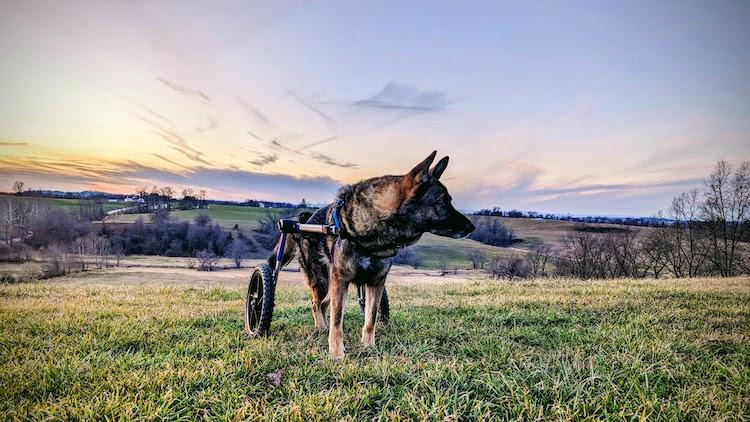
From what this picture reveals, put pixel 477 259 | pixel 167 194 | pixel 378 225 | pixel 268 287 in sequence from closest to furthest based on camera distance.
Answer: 1. pixel 378 225
2. pixel 268 287
3. pixel 167 194
4. pixel 477 259

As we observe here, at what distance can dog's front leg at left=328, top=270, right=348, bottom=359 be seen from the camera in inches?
168

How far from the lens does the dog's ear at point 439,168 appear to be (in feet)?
13.7

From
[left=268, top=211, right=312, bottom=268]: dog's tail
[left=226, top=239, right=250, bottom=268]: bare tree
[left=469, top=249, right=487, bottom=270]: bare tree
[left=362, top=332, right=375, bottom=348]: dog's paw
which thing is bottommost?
[left=469, top=249, right=487, bottom=270]: bare tree

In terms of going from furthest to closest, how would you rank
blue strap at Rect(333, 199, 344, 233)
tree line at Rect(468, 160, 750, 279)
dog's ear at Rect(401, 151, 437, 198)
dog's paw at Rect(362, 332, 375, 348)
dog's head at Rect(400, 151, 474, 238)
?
tree line at Rect(468, 160, 750, 279) < dog's paw at Rect(362, 332, 375, 348) < blue strap at Rect(333, 199, 344, 233) < dog's head at Rect(400, 151, 474, 238) < dog's ear at Rect(401, 151, 437, 198)

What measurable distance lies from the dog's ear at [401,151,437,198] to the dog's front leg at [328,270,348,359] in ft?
4.55

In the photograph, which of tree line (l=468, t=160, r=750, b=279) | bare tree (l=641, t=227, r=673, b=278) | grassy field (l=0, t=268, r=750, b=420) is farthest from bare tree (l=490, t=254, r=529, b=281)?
grassy field (l=0, t=268, r=750, b=420)

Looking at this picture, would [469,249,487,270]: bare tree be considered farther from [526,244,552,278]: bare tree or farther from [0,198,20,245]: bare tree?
[0,198,20,245]: bare tree

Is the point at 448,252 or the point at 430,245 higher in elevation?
the point at 430,245

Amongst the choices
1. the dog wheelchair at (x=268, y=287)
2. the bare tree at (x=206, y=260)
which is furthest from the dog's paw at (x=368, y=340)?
the bare tree at (x=206, y=260)

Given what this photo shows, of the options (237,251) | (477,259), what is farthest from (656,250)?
(237,251)

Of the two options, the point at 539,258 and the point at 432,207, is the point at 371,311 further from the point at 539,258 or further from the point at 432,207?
the point at 539,258

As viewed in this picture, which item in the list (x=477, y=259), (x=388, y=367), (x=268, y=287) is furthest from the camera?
(x=477, y=259)

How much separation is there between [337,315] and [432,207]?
69.1 inches

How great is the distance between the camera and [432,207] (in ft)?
13.8
